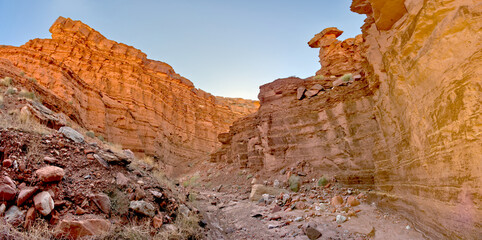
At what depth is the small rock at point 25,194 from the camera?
2.77 metres

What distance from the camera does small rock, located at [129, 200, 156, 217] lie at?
3.88 meters

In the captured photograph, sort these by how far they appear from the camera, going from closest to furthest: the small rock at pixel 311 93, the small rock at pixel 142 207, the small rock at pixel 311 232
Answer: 1. the small rock at pixel 142 207
2. the small rock at pixel 311 232
3. the small rock at pixel 311 93

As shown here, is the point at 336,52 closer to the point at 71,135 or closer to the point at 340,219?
the point at 340,219

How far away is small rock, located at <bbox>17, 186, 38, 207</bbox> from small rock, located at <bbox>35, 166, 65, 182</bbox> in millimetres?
200

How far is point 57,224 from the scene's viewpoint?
2.81 metres

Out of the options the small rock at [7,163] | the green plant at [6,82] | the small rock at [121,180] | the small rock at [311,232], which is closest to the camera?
the small rock at [7,163]

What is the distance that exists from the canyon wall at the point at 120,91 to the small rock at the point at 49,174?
13.3 meters

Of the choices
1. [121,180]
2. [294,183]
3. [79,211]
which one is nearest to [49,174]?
[79,211]

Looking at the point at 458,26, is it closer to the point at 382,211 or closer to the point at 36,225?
the point at 382,211

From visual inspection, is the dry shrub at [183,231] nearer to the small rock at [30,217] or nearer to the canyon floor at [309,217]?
the canyon floor at [309,217]

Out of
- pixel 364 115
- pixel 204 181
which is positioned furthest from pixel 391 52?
pixel 204 181

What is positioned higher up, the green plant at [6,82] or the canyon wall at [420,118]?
the green plant at [6,82]

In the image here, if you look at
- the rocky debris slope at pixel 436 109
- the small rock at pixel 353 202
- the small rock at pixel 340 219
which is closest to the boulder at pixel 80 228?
the small rock at pixel 340 219

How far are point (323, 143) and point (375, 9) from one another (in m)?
5.88
